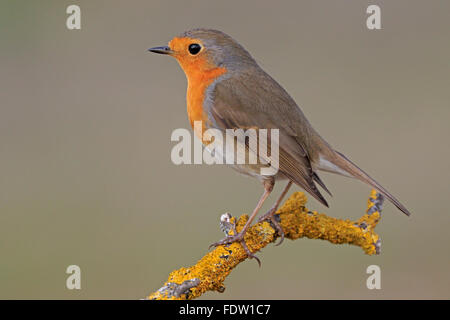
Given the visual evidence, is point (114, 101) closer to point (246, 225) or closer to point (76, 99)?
point (76, 99)

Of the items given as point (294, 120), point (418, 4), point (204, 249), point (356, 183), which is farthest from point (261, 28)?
point (294, 120)

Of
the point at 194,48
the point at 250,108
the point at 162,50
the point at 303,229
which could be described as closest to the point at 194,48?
the point at 194,48

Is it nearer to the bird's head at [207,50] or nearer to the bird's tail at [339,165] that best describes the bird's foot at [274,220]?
the bird's tail at [339,165]

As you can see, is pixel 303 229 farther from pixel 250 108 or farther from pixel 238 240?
pixel 250 108

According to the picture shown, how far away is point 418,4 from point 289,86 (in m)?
2.46

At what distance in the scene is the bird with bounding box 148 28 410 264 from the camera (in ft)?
11.2

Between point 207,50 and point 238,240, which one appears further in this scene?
point 207,50

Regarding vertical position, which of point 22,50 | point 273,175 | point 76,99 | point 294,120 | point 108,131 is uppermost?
point 22,50

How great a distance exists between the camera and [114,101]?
7.09 meters

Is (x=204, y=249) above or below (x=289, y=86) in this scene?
below

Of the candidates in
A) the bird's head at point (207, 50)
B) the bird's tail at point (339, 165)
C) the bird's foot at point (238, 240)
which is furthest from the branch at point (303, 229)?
the bird's head at point (207, 50)

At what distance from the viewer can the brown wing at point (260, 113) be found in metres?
3.40

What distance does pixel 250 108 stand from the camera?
346 centimetres

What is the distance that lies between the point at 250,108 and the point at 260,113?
59 mm
